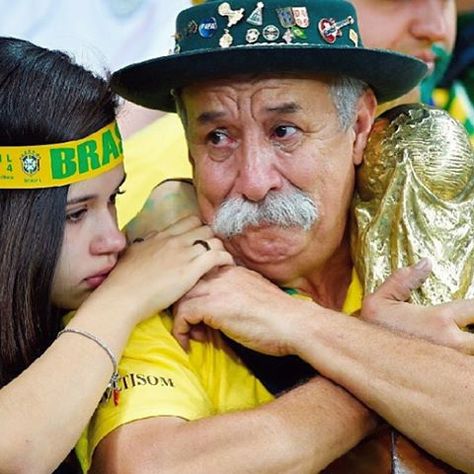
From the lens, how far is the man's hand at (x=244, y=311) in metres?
2.65

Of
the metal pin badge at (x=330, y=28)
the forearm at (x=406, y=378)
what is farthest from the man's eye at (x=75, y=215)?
the metal pin badge at (x=330, y=28)

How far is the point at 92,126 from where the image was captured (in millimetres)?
2791

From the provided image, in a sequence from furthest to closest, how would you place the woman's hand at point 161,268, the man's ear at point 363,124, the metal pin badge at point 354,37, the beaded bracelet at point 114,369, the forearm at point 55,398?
the man's ear at point 363,124 → the metal pin badge at point 354,37 → the woman's hand at point 161,268 → the beaded bracelet at point 114,369 → the forearm at point 55,398

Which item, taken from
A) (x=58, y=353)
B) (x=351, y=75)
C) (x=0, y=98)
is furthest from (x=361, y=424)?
(x=0, y=98)

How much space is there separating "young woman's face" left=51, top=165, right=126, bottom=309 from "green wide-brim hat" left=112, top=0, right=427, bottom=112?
0.29 m

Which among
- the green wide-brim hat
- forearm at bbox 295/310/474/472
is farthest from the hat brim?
forearm at bbox 295/310/474/472

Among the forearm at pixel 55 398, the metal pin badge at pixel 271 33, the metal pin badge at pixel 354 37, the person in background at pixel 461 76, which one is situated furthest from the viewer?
the person in background at pixel 461 76

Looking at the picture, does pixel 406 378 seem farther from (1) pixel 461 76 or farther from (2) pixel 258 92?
(1) pixel 461 76

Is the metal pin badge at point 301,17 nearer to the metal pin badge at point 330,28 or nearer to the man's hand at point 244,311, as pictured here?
the metal pin badge at point 330,28

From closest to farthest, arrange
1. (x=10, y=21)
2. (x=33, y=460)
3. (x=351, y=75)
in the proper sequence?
(x=33, y=460) → (x=351, y=75) → (x=10, y=21)

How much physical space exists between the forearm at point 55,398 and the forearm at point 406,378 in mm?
413

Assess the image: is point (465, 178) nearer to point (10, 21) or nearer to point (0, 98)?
point (0, 98)

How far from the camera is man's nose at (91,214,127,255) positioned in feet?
8.96

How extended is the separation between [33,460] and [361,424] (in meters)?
0.64
